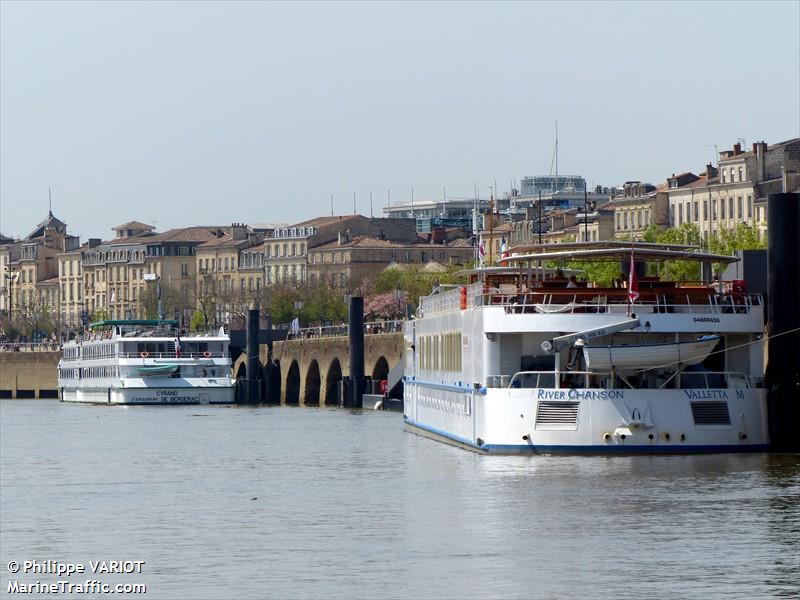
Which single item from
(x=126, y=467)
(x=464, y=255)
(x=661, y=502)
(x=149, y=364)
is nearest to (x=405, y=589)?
(x=661, y=502)

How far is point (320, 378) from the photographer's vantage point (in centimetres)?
12019

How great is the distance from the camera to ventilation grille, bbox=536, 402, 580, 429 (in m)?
48.1

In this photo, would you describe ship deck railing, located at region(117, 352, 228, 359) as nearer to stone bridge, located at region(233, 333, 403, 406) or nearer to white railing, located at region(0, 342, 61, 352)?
stone bridge, located at region(233, 333, 403, 406)

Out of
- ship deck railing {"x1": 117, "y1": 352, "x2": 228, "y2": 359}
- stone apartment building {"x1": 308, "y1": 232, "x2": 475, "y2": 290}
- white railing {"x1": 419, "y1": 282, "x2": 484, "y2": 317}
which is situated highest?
stone apartment building {"x1": 308, "y1": 232, "x2": 475, "y2": 290}

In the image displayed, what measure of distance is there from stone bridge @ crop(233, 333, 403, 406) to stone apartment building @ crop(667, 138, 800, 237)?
89.1 ft

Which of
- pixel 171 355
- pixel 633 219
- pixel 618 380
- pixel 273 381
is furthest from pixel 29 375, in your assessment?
pixel 618 380

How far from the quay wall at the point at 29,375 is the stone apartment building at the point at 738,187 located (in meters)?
47.4

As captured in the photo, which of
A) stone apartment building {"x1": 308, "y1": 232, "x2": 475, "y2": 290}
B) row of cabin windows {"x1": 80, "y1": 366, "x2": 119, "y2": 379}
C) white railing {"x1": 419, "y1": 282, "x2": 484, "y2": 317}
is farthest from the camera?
stone apartment building {"x1": 308, "y1": 232, "x2": 475, "y2": 290}

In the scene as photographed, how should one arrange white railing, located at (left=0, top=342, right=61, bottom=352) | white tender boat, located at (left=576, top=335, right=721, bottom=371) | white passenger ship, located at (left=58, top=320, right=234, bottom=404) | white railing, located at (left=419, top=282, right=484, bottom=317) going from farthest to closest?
1. white railing, located at (left=0, top=342, right=61, bottom=352)
2. white passenger ship, located at (left=58, top=320, right=234, bottom=404)
3. white railing, located at (left=419, top=282, right=484, bottom=317)
4. white tender boat, located at (left=576, top=335, right=721, bottom=371)

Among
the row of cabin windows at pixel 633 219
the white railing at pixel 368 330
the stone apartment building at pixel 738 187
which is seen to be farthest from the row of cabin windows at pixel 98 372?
the row of cabin windows at pixel 633 219

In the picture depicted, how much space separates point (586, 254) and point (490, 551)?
55.6 ft

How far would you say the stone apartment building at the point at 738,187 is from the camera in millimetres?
134500

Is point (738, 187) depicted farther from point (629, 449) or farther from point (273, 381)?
point (629, 449)

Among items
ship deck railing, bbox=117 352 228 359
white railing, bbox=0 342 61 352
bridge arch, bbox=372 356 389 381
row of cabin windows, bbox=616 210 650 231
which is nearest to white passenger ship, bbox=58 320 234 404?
ship deck railing, bbox=117 352 228 359
